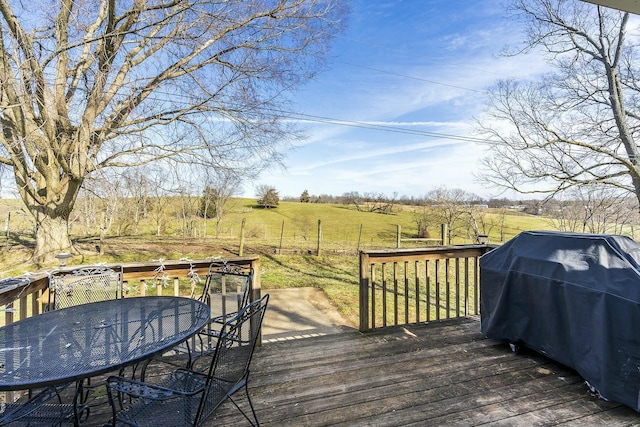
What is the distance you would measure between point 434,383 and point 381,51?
33.1ft

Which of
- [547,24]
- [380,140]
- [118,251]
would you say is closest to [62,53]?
[118,251]

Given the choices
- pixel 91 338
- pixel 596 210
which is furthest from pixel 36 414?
pixel 596 210

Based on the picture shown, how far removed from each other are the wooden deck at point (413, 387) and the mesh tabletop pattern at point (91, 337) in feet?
2.08

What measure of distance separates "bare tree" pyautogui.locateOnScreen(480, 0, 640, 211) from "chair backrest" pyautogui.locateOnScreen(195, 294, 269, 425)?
10224 mm

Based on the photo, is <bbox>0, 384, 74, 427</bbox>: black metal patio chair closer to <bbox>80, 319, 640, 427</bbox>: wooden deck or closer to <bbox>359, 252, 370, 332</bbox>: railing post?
<bbox>80, 319, 640, 427</bbox>: wooden deck

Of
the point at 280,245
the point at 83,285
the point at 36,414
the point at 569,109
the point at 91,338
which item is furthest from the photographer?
the point at 280,245

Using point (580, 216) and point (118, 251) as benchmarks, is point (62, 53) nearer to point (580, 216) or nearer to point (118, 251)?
point (118, 251)

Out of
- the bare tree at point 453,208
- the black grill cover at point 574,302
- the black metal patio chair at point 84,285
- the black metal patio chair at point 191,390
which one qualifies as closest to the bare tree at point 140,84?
the black metal patio chair at point 84,285

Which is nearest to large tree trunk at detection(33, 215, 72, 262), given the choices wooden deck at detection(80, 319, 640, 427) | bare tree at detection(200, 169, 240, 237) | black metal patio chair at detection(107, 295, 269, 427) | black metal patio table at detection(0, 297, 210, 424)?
bare tree at detection(200, 169, 240, 237)

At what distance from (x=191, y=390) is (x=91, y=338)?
59 centimetres

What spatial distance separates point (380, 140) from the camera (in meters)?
13.3

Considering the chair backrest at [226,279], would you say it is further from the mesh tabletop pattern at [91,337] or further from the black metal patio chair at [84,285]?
the black metal patio chair at [84,285]

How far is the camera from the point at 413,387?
7.33ft

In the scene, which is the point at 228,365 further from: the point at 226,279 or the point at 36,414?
the point at 226,279
